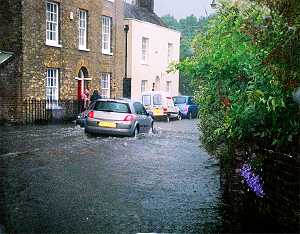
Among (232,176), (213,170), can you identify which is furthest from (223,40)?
(213,170)

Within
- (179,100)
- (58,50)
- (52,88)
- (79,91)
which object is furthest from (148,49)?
(52,88)

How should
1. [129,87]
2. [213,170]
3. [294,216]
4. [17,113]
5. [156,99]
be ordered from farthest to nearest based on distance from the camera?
[129,87], [156,99], [17,113], [213,170], [294,216]

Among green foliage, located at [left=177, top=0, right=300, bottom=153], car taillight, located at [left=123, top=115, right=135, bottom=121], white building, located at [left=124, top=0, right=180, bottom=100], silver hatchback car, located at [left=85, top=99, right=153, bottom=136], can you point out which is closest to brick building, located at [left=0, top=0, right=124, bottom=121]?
white building, located at [left=124, top=0, right=180, bottom=100]

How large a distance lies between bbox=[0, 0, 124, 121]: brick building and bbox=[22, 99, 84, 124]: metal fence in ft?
0.70

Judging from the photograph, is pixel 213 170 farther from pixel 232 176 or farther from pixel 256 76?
pixel 256 76

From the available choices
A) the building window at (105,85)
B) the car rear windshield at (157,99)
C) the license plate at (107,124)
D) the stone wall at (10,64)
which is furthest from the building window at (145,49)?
the license plate at (107,124)

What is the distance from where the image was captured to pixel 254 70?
6.70m

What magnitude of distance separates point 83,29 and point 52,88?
15.7ft

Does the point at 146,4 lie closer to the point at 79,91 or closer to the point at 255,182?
the point at 79,91

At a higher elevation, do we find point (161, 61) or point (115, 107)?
point (161, 61)

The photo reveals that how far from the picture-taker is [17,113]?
950 inches

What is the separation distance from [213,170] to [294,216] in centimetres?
699

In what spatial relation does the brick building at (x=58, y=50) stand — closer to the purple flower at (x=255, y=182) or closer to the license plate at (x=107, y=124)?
the license plate at (x=107, y=124)

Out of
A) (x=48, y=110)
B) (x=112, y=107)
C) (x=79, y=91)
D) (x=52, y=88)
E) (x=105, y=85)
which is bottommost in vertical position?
(x=48, y=110)
